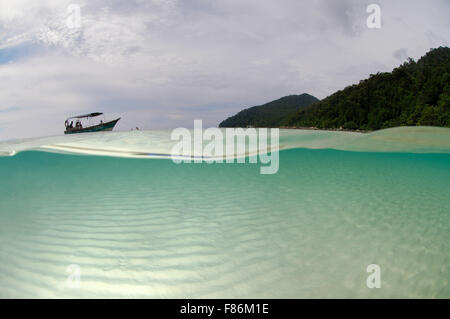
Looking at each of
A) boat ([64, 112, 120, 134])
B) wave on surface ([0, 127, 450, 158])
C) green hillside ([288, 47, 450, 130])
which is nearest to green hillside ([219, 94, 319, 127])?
green hillside ([288, 47, 450, 130])

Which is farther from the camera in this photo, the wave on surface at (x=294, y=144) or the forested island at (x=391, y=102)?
the forested island at (x=391, y=102)

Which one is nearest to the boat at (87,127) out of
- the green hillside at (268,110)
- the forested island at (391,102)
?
the forested island at (391,102)

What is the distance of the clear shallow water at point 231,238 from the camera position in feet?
9.46

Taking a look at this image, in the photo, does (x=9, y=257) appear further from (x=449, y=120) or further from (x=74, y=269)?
A: (x=449, y=120)

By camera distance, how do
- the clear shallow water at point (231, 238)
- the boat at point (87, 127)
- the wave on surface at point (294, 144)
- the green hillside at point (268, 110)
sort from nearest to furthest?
the clear shallow water at point (231, 238), the wave on surface at point (294, 144), the boat at point (87, 127), the green hillside at point (268, 110)

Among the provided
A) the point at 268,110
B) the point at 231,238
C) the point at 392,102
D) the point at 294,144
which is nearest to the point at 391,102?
the point at 392,102

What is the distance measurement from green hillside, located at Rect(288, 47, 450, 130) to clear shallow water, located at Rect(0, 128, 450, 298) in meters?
38.9

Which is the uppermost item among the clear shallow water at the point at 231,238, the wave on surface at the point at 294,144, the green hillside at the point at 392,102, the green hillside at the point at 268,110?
the green hillside at the point at 268,110

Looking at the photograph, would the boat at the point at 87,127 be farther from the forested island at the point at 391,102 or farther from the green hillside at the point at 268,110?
the green hillside at the point at 268,110

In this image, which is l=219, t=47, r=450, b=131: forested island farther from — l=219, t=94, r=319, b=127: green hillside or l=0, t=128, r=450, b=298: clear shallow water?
l=219, t=94, r=319, b=127: green hillside

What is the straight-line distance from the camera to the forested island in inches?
1523
